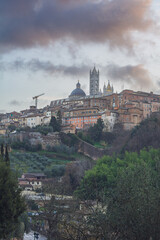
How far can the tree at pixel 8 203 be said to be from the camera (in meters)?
17.0

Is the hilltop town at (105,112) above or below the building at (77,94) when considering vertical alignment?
below

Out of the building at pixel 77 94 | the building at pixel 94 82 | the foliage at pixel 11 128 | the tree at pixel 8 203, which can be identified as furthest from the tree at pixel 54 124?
the tree at pixel 8 203

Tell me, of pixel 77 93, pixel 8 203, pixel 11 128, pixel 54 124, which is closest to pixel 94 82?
pixel 77 93

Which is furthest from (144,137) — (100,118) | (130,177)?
(130,177)

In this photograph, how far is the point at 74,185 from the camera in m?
46.6

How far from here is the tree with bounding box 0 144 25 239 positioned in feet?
55.7

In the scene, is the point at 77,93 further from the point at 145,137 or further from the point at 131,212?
the point at 131,212

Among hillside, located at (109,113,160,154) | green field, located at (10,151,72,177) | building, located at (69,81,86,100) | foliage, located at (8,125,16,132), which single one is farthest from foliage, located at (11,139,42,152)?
building, located at (69,81,86,100)

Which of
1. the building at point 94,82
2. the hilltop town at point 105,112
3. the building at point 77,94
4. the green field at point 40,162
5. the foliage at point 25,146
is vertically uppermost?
the building at point 94,82

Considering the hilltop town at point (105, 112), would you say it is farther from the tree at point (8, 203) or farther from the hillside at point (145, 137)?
the tree at point (8, 203)

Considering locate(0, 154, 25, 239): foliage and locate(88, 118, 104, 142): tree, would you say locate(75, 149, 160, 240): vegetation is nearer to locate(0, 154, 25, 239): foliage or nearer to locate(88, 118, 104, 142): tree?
locate(0, 154, 25, 239): foliage

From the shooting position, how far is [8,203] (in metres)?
17.0

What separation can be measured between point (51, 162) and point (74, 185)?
11.7 meters

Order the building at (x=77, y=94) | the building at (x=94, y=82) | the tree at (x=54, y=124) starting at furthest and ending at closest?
the building at (x=94, y=82) < the building at (x=77, y=94) < the tree at (x=54, y=124)
